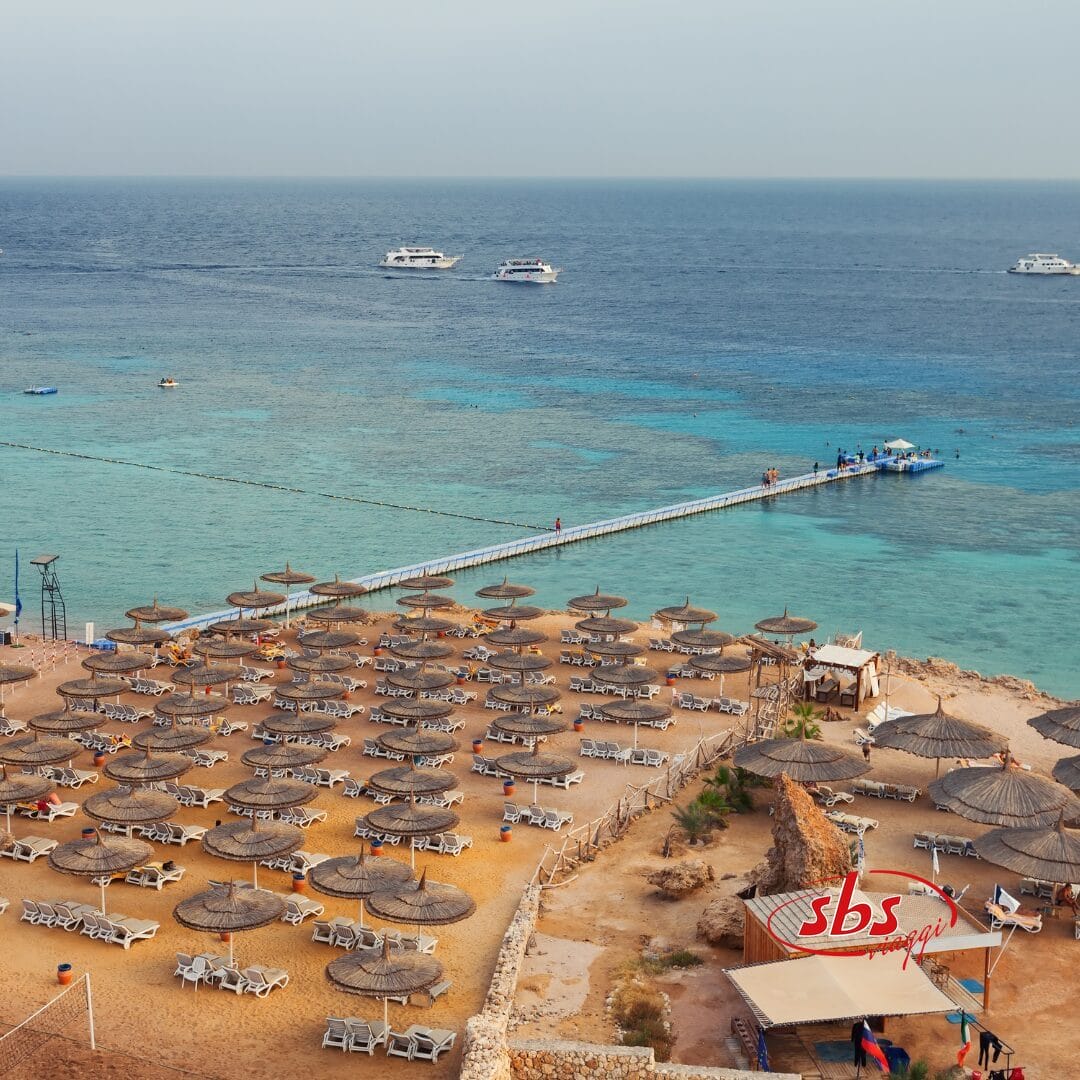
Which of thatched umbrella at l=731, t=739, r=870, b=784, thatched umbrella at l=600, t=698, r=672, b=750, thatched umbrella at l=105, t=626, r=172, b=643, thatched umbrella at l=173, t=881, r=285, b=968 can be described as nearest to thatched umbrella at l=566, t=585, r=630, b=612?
thatched umbrella at l=600, t=698, r=672, b=750

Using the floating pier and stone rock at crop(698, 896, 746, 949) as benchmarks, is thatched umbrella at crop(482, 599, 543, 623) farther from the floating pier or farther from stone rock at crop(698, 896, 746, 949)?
stone rock at crop(698, 896, 746, 949)

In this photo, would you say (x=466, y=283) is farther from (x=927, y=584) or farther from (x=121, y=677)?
(x=121, y=677)

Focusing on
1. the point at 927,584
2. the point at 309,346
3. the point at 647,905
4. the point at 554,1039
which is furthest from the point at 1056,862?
the point at 309,346

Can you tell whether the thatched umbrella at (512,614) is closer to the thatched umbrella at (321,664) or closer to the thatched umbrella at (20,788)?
the thatched umbrella at (321,664)

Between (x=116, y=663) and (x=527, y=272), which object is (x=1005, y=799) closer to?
(x=116, y=663)

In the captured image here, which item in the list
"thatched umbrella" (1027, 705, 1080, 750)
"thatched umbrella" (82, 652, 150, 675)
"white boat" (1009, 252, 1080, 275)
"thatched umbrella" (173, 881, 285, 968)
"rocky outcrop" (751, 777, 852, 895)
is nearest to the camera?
"thatched umbrella" (173, 881, 285, 968)

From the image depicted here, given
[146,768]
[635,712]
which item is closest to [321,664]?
[635,712]
